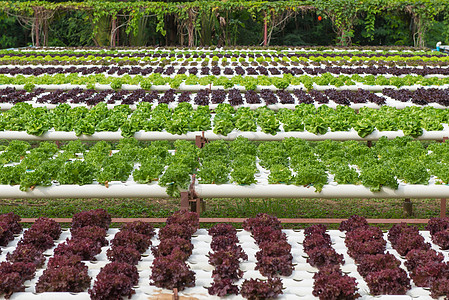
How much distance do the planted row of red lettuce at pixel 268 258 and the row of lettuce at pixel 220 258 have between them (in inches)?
0.4

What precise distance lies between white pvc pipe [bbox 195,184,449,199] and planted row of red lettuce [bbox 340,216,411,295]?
128cm

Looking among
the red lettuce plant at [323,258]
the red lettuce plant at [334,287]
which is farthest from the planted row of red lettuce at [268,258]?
the red lettuce plant at [334,287]

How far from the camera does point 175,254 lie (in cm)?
531

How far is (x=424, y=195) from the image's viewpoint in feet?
25.0

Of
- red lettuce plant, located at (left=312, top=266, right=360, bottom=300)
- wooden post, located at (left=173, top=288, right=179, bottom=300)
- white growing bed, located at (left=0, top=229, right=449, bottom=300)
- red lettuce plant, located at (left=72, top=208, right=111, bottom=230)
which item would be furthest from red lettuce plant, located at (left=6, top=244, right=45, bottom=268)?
red lettuce plant, located at (left=312, top=266, right=360, bottom=300)

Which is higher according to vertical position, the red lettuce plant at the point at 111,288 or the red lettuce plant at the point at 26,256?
the red lettuce plant at the point at 111,288

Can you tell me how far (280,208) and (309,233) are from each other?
3776mm

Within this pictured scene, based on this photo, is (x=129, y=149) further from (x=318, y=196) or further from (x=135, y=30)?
(x=135, y=30)

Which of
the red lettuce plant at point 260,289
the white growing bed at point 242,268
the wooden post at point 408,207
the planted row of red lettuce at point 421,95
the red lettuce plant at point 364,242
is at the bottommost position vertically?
the wooden post at point 408,207

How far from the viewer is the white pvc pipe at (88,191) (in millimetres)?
7652

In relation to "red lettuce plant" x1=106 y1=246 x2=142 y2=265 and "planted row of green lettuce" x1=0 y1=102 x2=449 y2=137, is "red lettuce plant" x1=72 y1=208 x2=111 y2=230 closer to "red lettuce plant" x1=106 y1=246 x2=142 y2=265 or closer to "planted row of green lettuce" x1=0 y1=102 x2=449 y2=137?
"red lettuce plant" x1=106 y1=246 x2=142 y2=265

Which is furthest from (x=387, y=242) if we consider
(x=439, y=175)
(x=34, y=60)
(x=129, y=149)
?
(x=34, y=60)

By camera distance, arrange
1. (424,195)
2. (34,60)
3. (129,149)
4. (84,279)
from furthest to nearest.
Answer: (34,60)
(129,149)
(424,195)
(84,279)

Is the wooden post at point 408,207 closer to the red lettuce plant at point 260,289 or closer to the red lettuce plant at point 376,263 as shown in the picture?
the red lettuce plant at point 376,263
